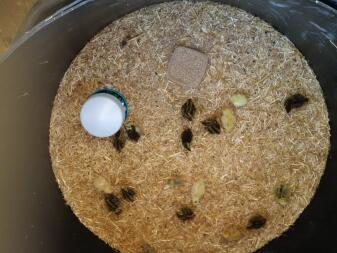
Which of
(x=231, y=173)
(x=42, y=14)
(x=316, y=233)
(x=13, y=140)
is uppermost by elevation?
(x=42, y=14)

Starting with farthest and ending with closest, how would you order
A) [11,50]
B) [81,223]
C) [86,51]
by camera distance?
[81,223], [86,51], [11,50]

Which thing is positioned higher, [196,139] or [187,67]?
[187,67]

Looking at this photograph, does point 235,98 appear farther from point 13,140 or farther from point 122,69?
point 13,140

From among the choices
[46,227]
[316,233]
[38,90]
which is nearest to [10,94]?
[38,90]
